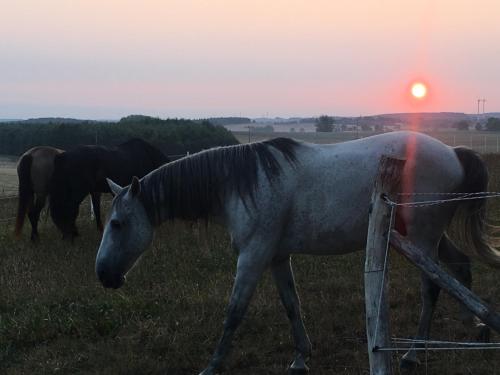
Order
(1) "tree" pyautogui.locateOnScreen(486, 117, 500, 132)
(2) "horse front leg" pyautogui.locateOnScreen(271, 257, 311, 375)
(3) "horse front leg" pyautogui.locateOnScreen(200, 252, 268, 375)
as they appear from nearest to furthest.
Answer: (3) "horse front leg" pyautogui.locateOnScreen(200, 252, 268, 375), (2) "horse front leg" pyautogui.locateOnScreen(271, 257, 311, 375), (1) "tree" pyautogui.locateOnScreen(486, 117, 500, 132)

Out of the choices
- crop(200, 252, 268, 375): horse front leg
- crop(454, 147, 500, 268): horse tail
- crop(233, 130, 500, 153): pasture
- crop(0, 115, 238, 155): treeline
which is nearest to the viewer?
crop(200, 252, 268, 375): horse front leg

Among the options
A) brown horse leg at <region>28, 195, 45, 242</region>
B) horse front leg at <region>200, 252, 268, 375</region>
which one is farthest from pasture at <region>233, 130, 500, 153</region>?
horse front leg at <region>200, 252, 268, 375</region>

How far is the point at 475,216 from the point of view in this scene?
422cm

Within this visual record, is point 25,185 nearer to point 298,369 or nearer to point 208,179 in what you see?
point 208,179

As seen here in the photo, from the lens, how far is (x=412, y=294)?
5629 mm

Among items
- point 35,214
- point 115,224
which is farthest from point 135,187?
point 35,214

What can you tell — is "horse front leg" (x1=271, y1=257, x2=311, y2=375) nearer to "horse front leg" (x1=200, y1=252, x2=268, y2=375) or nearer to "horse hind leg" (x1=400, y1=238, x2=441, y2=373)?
"horse front leg" (x1=200, y1=252, x2=268, y2=375)

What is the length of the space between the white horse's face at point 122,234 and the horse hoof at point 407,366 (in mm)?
2197

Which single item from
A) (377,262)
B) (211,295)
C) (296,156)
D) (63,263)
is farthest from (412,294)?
(63,263)

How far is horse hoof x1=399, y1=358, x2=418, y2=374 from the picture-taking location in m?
3.97

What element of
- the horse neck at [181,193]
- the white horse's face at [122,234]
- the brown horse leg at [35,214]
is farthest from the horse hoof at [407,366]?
the brown horse leg at [35,214]

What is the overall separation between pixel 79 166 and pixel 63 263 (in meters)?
2.64

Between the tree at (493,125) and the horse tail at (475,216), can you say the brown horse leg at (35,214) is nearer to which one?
the horse tail at (475,216)

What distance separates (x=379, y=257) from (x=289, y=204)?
1039mm
